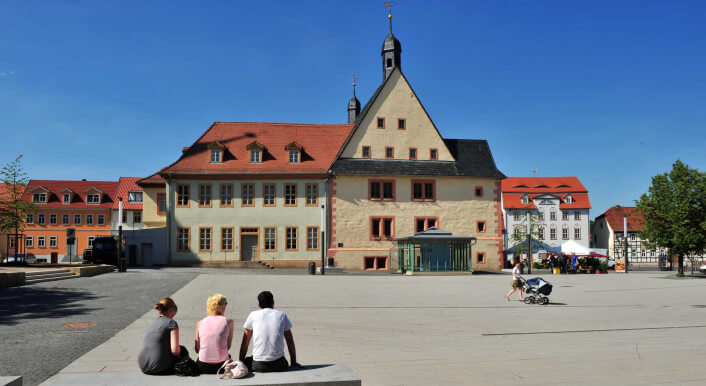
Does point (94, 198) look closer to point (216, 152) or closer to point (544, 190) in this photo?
point (216, 152)

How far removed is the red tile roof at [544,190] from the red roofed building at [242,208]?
153ft

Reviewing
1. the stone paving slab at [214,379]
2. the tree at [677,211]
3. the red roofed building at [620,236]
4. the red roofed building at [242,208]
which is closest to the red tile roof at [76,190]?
the red roofed building at [242,208]

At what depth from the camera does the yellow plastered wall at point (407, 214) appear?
4616 cm

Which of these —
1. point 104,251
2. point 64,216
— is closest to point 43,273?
point 104,251

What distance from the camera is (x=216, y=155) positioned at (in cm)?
4675

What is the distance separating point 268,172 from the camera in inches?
1794

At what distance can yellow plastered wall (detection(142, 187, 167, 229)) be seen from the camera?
50469 millimetres

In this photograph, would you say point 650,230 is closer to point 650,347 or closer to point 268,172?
point 268,172

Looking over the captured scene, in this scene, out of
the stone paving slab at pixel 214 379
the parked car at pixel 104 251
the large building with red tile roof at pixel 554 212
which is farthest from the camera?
the large building with red tile roof at pixel 554 212

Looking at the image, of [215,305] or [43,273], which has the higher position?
[215,305]

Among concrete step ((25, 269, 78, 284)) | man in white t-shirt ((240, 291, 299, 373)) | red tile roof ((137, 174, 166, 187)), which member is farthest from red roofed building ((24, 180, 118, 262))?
man in white t-shirt ((240, 291, 299, 373))

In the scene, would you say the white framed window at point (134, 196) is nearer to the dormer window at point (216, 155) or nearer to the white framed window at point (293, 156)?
the dormer window at point (216, 155)

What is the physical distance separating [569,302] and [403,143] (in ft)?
95.2

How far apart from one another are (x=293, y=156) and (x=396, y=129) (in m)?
8.52
